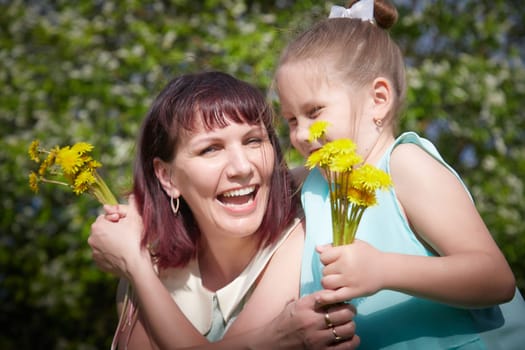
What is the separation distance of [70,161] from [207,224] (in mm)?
580

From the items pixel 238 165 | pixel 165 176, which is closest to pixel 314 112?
pixel 238 165

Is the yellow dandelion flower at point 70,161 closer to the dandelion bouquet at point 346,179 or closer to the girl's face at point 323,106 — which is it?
the girl's face at point 323,106

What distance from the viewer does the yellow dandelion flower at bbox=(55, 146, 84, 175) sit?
2.25 m

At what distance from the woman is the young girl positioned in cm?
16

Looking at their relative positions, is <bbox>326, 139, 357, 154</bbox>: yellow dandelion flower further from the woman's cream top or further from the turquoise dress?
the woman's cream top

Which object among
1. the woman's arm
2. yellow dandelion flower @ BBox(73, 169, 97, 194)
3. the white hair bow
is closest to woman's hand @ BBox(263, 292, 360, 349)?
the woman's arm

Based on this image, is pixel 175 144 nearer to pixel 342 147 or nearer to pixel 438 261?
pixel 342 147

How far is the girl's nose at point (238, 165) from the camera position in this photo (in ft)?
7.69

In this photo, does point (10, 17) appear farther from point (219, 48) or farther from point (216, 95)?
point (216, 95)

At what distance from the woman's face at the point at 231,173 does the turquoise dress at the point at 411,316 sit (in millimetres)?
362

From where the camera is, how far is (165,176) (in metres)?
2.65

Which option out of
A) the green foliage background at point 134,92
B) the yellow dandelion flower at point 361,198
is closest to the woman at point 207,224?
the yellow dandelion flower at point 361,198

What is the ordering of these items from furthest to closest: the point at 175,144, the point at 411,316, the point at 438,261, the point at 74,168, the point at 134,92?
the point at 134,92 < the point at 175,144 < the point at 74,168 < the point at 411,316 < the point at 438,261

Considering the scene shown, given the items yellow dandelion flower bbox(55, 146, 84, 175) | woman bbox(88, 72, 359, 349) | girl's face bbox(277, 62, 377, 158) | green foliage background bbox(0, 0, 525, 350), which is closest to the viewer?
girl's face bbox(277, 62, 377, 158)
